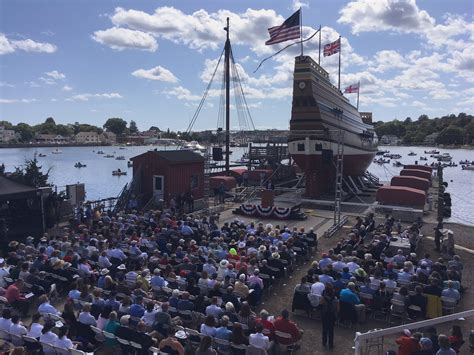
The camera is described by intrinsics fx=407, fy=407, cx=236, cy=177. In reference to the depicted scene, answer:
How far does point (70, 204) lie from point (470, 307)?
18.5m

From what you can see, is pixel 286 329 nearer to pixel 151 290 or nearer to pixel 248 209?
pixel 151 290

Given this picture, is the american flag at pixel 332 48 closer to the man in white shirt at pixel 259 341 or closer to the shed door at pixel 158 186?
the shed door at pixel 158 186

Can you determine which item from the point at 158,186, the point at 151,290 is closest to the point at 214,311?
the point at 151,290

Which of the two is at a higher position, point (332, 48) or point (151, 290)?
point (332, 48)

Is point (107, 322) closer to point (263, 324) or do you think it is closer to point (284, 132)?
point (263, 324)

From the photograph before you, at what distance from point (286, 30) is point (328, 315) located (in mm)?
20876

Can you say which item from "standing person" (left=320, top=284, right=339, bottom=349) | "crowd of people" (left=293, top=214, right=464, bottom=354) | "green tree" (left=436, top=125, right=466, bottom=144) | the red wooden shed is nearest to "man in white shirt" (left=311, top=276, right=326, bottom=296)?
"crowd of people" (left=293, top=214, right=464, bottom=354)

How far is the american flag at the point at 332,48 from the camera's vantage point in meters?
33.0

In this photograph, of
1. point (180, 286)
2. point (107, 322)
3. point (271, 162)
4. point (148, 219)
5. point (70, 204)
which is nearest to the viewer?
point (107, 322)

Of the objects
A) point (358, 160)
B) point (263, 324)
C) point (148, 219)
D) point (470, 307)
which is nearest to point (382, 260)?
point (470, 307)

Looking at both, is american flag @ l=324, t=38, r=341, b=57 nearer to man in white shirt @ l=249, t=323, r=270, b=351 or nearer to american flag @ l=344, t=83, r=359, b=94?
american flag @ l=344, t=83, r=359, b=94

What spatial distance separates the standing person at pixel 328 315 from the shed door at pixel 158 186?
16240 millimetres

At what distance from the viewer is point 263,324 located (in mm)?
8234

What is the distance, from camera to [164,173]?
78.7ft
